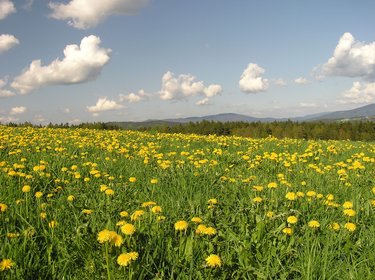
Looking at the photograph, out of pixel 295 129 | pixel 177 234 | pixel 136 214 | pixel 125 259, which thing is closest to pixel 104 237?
pixel 125 259

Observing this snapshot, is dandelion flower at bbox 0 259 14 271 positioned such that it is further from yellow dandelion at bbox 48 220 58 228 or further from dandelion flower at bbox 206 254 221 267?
dandelion flower at bbox 206 254 221 267

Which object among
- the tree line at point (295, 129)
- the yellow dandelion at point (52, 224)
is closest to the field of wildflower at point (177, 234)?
the yellow dandelion at point (52, 224)

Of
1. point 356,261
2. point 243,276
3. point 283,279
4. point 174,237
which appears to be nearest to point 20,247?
point 174,237

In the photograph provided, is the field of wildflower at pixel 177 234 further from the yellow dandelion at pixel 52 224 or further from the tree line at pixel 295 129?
the tree line at pixel 295 129

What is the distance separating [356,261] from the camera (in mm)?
2910

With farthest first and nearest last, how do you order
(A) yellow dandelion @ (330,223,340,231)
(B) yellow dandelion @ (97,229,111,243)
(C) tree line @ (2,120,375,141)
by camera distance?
(C) tree line @ (2,120,375,141) → (A) yellow dandelion @ (330,223,340,231) → (B) yellow dandelion @ (97,229,111,243)

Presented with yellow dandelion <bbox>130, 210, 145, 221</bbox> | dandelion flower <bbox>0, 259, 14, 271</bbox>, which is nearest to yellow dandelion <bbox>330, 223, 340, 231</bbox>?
yellow dandelion <bbox>130, 210, 145, 221</bbox>

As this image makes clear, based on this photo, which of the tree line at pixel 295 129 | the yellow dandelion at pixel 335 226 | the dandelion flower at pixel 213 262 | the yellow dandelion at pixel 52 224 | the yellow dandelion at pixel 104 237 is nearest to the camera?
the yellow dandelion at pixel 104 237

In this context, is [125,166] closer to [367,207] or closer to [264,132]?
[367,207]

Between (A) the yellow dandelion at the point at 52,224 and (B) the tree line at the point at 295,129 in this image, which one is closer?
(A) the yellow dandelion at the point at 52,224

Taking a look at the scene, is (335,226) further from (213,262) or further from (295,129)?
(295,129)

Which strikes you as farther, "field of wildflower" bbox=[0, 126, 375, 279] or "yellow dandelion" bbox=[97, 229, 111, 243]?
"field of wildflower" bbox=[0, 126, 375, 279]

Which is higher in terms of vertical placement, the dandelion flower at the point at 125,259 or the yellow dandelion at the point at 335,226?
the dandelion flower at the point at 125,259

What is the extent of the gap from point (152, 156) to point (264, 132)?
49535 mm
